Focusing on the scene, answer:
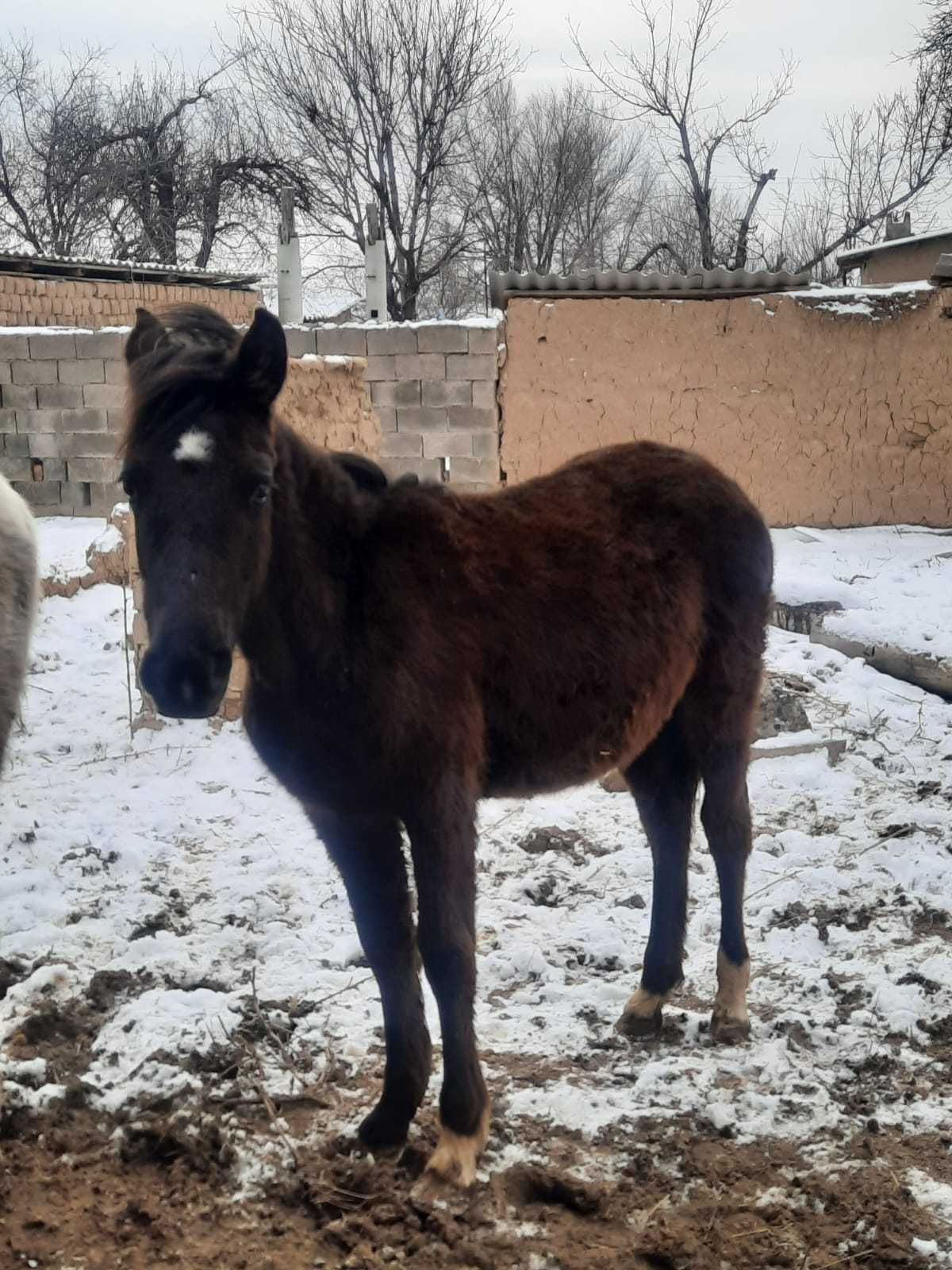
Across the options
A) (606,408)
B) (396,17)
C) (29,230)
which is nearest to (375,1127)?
(606,408)

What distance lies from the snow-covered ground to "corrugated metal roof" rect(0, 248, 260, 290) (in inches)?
483

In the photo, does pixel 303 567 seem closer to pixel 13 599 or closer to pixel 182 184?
pixel 13 599

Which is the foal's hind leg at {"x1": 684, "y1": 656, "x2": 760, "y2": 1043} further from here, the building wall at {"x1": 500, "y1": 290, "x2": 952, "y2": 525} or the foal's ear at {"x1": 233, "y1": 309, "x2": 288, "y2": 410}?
the building wall at {"x1": 500, "y1": 290, "x2": 952, "y2": 525}

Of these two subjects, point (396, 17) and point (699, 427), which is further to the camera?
point (396, 17)

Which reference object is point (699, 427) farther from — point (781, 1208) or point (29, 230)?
point (29, 230)

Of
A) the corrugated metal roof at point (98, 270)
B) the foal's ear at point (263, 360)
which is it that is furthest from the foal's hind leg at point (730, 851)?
the corrugated metal roof at point (98, 270)

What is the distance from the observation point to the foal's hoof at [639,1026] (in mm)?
3387

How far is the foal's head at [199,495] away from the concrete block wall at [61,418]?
889 cm

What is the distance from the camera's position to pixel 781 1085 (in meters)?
3.09

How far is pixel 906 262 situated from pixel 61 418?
14.0 m

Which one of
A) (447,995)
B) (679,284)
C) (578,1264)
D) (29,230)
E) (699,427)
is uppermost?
(29,230)

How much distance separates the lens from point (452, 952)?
2654 millimetres

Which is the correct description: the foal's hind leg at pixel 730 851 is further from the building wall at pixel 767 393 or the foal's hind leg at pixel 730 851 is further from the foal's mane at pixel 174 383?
the building wall at pixel 767 393

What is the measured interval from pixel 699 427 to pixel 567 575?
8257mm
